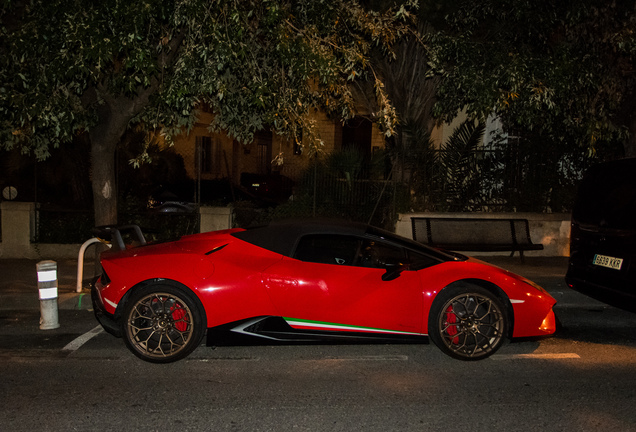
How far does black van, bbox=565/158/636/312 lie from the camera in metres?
6.40

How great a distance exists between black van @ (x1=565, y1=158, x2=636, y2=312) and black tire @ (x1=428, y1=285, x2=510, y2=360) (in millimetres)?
1970

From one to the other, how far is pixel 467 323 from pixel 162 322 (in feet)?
9.40

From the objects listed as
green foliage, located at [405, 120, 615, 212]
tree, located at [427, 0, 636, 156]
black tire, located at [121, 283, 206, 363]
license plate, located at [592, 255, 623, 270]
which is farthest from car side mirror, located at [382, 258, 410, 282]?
green foliage, located at [405, 120, 615, 212]

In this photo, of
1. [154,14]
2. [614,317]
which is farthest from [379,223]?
[154,14]

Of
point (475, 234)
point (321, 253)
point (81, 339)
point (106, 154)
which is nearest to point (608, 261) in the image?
point (321, 253)

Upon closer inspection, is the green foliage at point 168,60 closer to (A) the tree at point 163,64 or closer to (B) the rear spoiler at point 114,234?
(A) the tree at point 163,64

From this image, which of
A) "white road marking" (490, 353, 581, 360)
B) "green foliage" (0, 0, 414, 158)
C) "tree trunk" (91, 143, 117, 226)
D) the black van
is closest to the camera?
"white road marking" (490, 353, 581, 360)

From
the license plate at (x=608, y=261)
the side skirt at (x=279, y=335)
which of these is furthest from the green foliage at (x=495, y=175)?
the side skirt at (x=279, y=335)

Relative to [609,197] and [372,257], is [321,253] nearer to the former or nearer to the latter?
[372,257]

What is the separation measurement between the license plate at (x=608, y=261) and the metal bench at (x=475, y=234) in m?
4.09

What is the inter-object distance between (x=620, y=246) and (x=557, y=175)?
21.8 feet

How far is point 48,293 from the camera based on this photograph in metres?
6.50

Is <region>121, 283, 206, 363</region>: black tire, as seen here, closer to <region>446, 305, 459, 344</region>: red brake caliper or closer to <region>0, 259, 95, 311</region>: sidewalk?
<region>446, 305, 459, 344</region>: red brake caliper

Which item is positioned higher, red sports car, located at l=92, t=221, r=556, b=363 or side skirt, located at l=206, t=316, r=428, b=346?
red sports car, located at l=92, t=221, r=556, b=363
